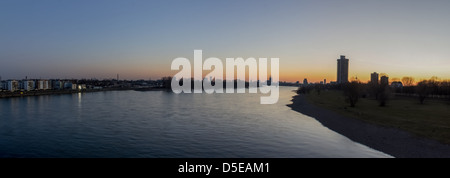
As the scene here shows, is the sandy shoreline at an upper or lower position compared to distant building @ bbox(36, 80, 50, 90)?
lower

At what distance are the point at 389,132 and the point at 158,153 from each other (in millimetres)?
22274

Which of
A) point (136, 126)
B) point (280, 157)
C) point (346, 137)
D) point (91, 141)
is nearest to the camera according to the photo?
point (280, 157)

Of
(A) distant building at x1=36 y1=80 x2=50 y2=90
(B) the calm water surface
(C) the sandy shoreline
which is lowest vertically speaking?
(B) the calm water surface

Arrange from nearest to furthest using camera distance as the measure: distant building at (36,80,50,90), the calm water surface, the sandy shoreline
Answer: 1. the sandy shoreline
2. the calm water surface
3. distant building at (36,80,50,90)

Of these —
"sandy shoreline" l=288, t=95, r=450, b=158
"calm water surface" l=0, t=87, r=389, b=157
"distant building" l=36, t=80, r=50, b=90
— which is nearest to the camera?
"sandy shoreline" l=288, t=95, r=450, b=158

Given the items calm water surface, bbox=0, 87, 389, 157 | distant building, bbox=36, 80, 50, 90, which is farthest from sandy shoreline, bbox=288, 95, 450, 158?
distant building, bbox=36, 80, 50, 90

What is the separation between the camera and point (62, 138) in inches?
1111

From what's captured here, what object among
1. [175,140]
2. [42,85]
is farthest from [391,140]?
[42,85]

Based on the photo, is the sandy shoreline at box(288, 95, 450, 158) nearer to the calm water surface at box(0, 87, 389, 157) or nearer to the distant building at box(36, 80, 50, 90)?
the calm water surface at box(0, 87, 389, 157)

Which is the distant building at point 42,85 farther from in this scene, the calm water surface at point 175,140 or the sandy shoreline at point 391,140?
the sandy shoreline at point 391,140

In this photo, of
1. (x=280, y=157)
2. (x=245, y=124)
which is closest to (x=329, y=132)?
(x=245, y=124)

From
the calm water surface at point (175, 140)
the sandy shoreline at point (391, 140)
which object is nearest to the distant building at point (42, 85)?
the calm water surface at point (175, 140)
